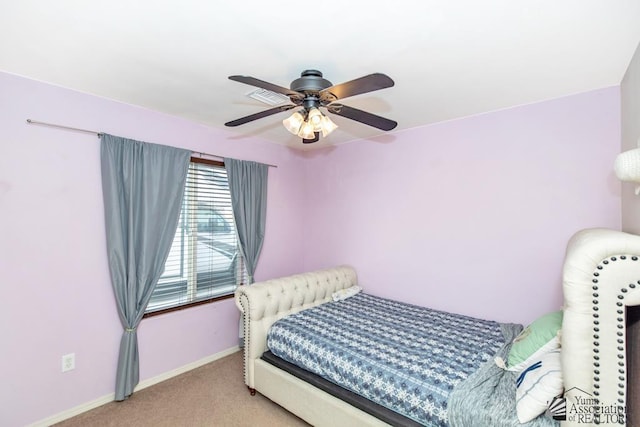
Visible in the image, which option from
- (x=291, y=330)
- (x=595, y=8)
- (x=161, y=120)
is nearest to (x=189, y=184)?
(x=161, y=120)

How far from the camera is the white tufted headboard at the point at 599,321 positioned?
3.81 feet

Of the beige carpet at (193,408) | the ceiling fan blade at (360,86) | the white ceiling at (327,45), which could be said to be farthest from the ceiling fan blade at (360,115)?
the beige carpet at (193,408)

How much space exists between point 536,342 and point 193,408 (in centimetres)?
247

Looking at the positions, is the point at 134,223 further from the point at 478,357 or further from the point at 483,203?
the point at 483,203

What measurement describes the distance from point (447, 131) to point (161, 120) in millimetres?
2716

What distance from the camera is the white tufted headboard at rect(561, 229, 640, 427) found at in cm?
116

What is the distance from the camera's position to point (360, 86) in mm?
1493

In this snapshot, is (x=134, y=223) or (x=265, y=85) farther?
(x=134, y=223)

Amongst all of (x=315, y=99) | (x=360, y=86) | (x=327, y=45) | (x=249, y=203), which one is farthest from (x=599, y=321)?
(x=249, y=203)

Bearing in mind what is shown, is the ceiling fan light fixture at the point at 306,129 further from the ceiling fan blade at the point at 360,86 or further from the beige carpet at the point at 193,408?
the beige carpet at the point at 193,408

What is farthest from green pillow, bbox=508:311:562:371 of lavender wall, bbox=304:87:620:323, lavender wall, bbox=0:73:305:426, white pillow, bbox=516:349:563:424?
lavender wall, bbox=0:73:305:426

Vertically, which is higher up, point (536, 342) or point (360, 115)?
point (360, 115)

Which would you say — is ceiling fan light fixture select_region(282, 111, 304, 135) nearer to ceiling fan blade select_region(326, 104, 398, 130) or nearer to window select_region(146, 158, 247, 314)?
ceiling fan blade select_region(326, 104, 398, 130)

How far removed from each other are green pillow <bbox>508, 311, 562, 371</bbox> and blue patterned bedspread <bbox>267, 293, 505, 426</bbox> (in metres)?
0.18
